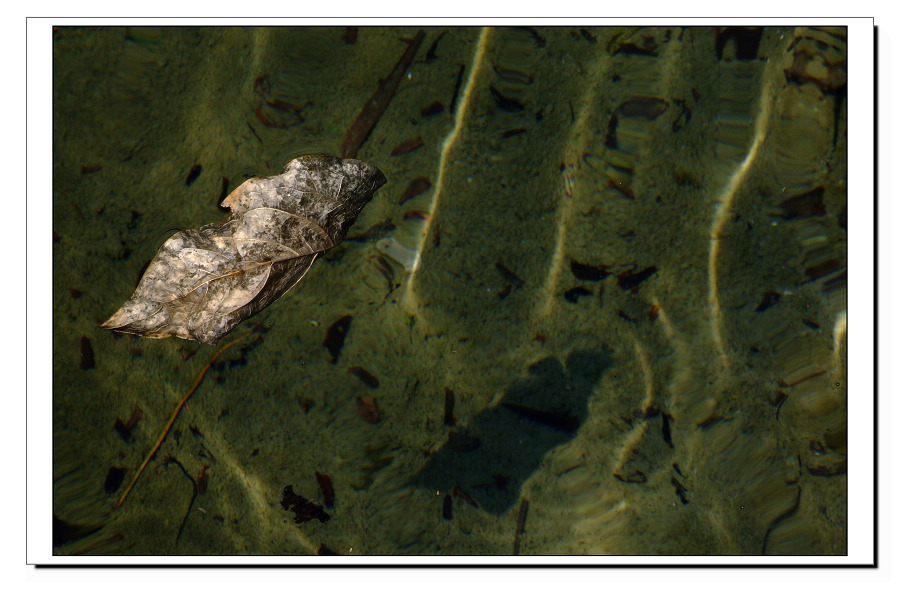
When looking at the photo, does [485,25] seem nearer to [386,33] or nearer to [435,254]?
[386,33]

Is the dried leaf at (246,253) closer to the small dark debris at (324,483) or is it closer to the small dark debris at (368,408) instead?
the small dark debris at (368,408)

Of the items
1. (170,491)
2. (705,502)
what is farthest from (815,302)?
(170,491)

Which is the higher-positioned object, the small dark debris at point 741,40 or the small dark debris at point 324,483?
the small dark debris at point 741,40

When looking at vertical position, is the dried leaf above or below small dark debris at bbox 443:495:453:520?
above

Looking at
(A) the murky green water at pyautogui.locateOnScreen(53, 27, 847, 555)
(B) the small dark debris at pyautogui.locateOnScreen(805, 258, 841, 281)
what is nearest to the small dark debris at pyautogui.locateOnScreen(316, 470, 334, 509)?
(A) the murky green water at pyautogui.locateOnScreen(53, 27, 847, 555)

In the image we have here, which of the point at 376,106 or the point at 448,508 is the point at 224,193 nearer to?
the point at 376,106

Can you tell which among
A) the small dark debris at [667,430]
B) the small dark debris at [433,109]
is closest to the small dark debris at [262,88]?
the small dark debris at [433,109]

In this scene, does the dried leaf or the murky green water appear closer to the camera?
the dried leaf

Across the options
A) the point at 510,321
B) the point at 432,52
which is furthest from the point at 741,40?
the point at 510,321

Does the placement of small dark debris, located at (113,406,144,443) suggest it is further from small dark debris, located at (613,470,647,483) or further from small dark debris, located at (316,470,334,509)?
small dark debris, located at (613,470,647,483)
